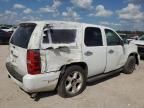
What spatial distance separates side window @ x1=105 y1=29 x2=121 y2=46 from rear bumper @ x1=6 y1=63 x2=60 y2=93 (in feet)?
7.58

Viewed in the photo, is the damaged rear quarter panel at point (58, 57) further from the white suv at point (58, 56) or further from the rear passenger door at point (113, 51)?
the rear passenger door at point (113, 51)

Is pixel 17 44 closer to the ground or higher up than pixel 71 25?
closer to the ground

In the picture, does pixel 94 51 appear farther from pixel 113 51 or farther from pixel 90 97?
pixel 90 97

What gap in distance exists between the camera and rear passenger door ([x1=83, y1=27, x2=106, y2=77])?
5.49m

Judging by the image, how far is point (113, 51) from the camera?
21.4 feet

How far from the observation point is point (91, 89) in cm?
599

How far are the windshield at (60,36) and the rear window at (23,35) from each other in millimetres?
418

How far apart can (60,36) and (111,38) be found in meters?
2.24

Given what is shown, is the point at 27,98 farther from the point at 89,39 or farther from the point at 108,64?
the point at 108,64

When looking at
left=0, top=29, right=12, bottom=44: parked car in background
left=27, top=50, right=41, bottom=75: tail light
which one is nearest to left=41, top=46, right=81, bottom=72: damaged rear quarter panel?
left=27, top=50, right=41, bottom=75: tail light

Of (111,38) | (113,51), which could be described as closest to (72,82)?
(113,51)

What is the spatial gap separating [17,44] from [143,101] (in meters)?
3.53

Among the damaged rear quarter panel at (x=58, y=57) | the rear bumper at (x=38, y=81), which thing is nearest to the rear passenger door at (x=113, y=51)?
the damaged rear quarter panel at (x=58, y=57)

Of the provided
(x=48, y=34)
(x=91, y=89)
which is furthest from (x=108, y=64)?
(x=48, y=34)
